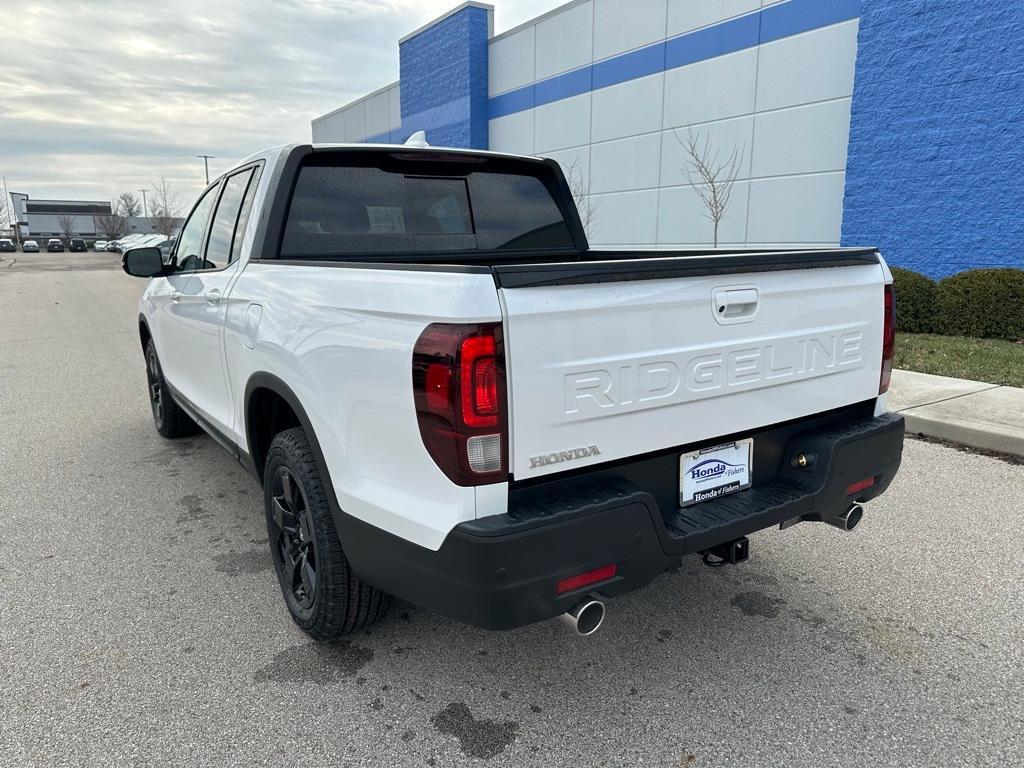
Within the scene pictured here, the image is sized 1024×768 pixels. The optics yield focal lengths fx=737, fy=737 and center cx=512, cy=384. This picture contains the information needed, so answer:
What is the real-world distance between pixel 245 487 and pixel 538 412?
3344 millimetres

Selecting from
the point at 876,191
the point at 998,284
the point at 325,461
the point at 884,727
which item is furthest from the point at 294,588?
the point at 876,191

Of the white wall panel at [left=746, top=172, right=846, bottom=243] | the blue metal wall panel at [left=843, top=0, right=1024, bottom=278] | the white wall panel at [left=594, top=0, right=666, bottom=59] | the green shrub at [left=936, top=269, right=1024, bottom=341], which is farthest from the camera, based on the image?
the white wall panel at [left=594, top=0, right=666, bottom=59]

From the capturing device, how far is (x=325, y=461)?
256 cm

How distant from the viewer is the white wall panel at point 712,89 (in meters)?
14.3

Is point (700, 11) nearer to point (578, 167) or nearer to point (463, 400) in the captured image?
point (578, 167)

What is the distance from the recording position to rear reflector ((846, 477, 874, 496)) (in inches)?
114

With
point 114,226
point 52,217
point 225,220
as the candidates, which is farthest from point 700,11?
point 52,217

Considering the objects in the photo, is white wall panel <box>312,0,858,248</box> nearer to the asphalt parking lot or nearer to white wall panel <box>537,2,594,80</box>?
white wall panel <box>537,2,594,80</box>

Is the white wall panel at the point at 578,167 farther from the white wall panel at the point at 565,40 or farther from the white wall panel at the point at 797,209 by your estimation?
the white wall panel at the point at 797,209

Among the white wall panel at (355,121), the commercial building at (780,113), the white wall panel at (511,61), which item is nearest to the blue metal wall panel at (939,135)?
the commercial building at (780,113)

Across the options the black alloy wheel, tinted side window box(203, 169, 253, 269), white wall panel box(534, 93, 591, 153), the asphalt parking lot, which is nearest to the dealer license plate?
the asphalt parking lot

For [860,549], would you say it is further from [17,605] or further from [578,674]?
[17,605]

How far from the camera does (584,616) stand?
2.22 meters

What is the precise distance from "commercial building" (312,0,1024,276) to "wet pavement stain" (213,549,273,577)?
11.3 m
